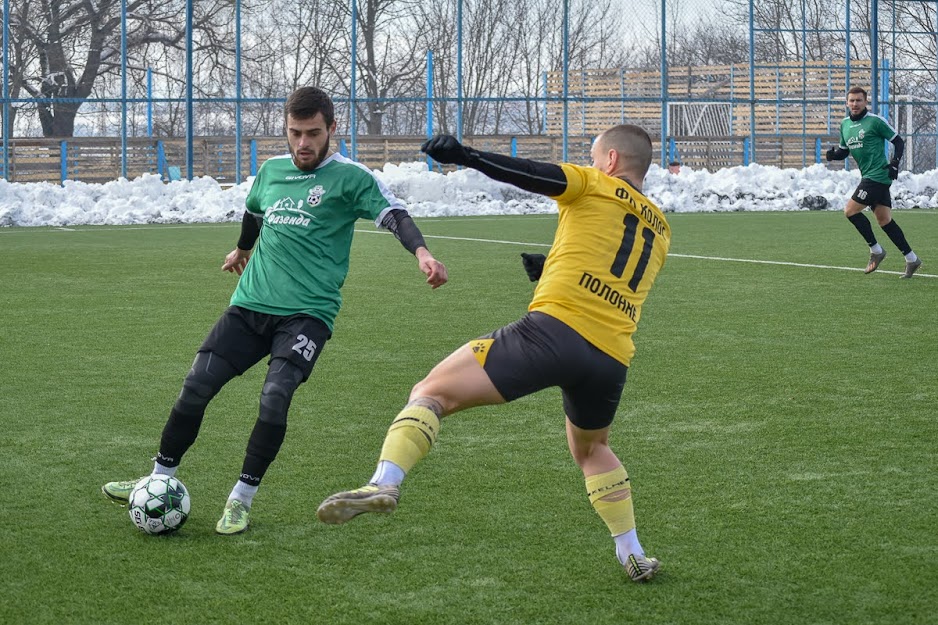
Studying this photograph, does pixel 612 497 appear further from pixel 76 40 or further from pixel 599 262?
pixel 76 40

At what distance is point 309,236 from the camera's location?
16.4ft

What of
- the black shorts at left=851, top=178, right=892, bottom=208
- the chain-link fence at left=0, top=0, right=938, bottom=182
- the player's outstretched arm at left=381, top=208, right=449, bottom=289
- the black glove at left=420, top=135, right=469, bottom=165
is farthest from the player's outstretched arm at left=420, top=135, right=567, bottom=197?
the chain-link fence at left=0, top=0, right=938, bottom=182

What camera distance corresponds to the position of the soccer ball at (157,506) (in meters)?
4.58

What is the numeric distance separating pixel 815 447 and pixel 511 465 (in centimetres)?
148

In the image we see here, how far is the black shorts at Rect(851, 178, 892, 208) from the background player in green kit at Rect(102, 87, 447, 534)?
1067 cm

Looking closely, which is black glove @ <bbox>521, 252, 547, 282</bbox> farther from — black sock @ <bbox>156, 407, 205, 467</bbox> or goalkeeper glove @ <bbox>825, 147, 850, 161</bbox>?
goalkeeper glove @ <bbox>825, 147, 850, 161</bbox>

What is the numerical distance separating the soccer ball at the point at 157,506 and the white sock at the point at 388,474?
133cm

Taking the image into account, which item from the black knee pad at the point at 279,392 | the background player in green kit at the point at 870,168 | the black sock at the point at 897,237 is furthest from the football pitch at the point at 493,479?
the background player in green kit at the point at 870,168

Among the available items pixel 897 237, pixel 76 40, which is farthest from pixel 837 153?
pixel 76 40

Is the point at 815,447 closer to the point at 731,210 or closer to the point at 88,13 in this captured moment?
the point at 731,210

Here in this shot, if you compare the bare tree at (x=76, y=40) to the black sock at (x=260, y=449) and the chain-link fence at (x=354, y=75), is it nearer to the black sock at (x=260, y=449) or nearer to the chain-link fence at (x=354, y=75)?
the chain-link fence at (x=354, y=75)

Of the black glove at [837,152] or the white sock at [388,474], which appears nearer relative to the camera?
the white sock at [388,474]

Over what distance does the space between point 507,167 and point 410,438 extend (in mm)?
863

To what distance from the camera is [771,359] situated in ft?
28.0
